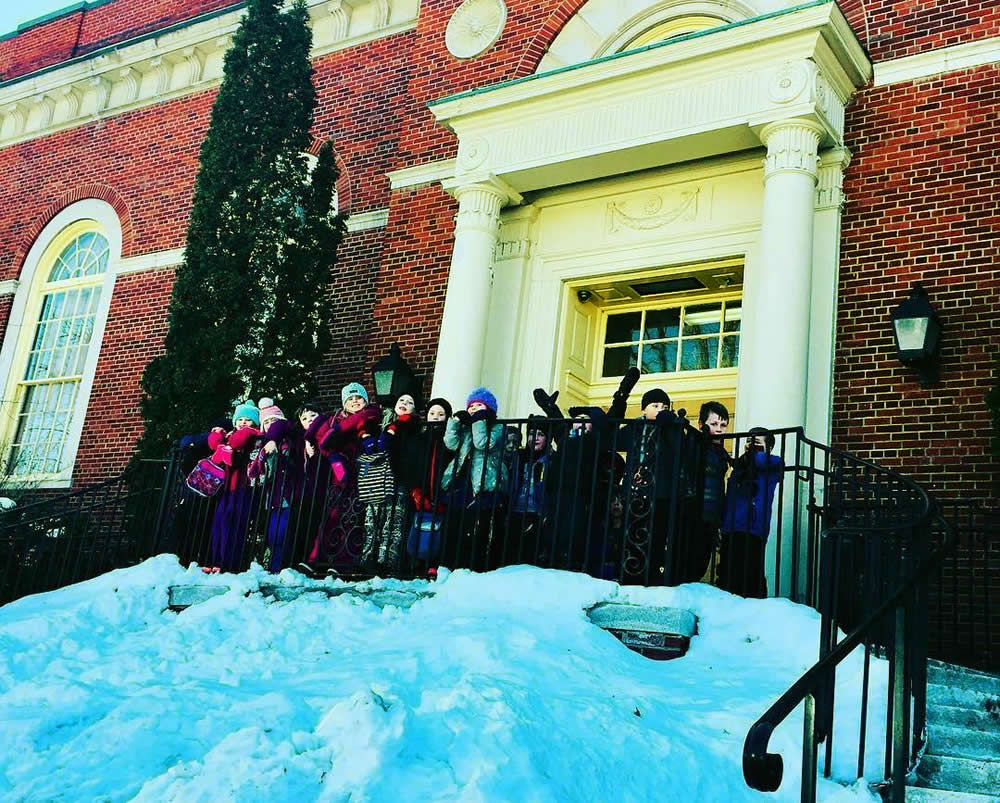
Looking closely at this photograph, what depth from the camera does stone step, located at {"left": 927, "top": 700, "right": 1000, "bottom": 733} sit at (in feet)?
16.0

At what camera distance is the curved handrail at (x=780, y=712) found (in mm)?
3020

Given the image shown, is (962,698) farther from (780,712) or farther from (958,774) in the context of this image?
(780,712)

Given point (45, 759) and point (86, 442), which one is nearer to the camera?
point (45, 759)

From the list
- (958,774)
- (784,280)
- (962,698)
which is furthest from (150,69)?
(958,774)

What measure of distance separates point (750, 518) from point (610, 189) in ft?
15.2

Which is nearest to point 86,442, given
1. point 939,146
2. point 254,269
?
point 254,269

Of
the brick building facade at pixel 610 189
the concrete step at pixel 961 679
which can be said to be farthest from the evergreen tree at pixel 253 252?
the concrete step at pixel 961 679

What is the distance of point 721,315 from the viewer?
387 inches

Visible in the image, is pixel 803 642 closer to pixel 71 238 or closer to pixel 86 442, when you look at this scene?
pixel 86 442

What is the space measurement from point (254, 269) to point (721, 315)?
4.62 m

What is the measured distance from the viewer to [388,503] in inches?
283

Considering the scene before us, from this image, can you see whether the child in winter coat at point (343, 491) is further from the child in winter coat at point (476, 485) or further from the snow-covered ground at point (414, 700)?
the snow-covered ground at point (414, 700)

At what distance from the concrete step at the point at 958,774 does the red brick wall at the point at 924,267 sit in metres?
3.63

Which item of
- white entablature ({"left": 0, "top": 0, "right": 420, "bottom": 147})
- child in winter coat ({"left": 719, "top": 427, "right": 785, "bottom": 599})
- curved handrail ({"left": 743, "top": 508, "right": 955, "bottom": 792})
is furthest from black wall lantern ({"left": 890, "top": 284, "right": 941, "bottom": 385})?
white entablature ({"left": 0, "top": 0, "right": 420, "bottom": 147})
